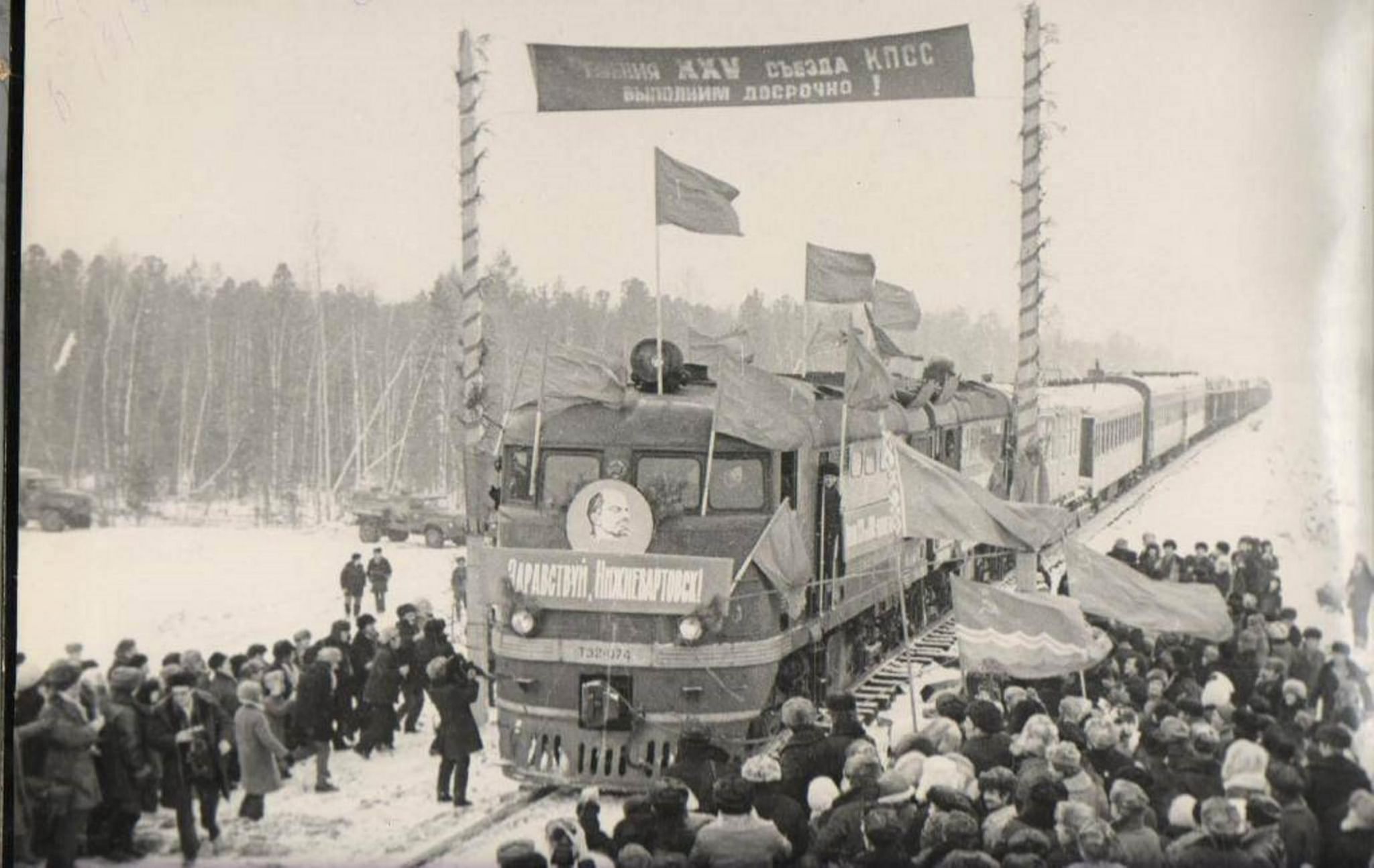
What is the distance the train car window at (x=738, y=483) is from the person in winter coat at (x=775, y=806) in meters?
1.53

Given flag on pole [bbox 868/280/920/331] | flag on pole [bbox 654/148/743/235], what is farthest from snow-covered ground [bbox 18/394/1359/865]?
flag on pole [bbox 654/148/743/235]

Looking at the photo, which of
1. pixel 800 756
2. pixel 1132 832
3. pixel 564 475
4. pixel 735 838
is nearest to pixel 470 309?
pixel 564 475

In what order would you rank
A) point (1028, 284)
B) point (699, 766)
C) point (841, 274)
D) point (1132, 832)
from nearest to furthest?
point (1132, 832) < point (699, 766) < point (841, 274) < point (1028, 284)

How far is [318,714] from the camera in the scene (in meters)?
8.15

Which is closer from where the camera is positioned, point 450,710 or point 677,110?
point 450,710

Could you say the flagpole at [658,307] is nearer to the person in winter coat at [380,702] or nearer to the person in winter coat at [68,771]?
the person in winter coat at [380,702]

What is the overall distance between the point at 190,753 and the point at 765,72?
545 centimetres

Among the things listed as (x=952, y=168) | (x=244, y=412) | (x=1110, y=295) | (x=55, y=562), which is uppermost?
(x=952, y=168)

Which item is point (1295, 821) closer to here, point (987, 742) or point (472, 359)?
point (987, 742)

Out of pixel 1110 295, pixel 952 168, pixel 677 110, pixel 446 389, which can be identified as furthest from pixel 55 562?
pixel 1110 295

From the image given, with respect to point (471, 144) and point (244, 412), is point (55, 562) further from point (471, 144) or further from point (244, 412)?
point (471, 144)

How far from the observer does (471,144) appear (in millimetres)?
8516

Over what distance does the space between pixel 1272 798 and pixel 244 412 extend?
21.7 feet

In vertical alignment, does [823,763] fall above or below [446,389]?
below
